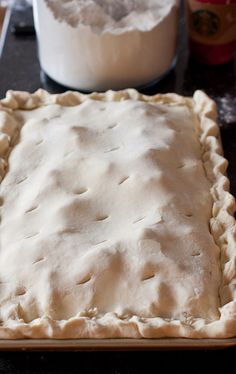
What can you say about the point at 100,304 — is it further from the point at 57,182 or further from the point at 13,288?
the point at 57,182

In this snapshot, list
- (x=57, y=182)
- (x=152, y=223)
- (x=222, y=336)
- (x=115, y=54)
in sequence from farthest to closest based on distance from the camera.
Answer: (x=115, y=54) → (x=57, y=182) → (x=152, y=223) → (x=222, y=336)

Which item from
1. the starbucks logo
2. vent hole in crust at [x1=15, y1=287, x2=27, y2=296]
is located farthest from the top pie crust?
the starbucks logo

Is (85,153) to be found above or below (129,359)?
above

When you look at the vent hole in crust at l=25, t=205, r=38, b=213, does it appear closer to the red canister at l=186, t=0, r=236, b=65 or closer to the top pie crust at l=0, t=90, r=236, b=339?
the top pie crust at l=0, t=90, r=236, b=339

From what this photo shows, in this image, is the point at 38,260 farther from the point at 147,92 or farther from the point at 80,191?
the point at 147,92

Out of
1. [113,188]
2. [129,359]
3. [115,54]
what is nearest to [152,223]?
[113,188]

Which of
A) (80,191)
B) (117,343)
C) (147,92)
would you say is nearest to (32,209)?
(80,191)

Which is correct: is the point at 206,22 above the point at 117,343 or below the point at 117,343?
above
